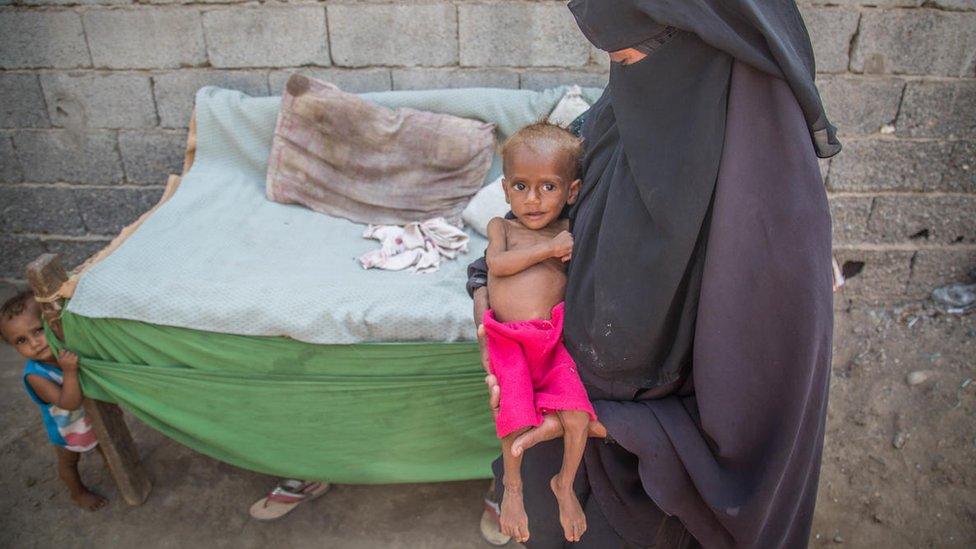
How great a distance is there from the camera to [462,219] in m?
3.09

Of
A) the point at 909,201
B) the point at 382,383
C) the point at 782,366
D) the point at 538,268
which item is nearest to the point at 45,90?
the point at 382,383

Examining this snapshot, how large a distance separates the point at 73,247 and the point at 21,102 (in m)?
0.92

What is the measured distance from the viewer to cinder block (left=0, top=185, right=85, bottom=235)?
3.84 meters

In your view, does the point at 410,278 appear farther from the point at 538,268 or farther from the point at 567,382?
the point at 567,382

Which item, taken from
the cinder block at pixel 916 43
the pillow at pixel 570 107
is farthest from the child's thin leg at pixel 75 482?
the cinder block at pixel 916 43

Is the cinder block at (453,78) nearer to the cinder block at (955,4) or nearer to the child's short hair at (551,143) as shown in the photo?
the child's short hair at (551,143)

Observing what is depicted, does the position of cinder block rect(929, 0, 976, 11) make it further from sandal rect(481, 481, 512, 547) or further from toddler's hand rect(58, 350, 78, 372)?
toddler's hand rect(58, 350, 78, 372)

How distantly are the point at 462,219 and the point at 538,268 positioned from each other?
1.61m

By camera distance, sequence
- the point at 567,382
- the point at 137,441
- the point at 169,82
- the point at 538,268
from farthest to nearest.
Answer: the point at 169,82 < the point at 137,441 < the point at 538,268 < the point at 567,382

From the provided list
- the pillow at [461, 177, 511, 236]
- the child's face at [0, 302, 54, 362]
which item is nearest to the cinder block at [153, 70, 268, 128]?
the pillow at [461, 177, 511, 236]

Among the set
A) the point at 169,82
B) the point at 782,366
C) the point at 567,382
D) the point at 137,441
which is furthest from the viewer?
the point at 169,82

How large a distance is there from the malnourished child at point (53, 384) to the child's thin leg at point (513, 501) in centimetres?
189

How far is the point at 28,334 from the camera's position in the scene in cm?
236

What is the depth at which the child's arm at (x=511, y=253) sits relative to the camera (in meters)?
1.44
